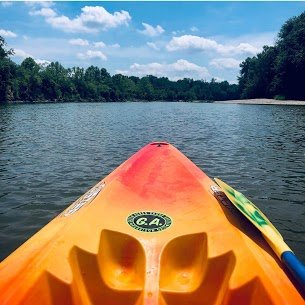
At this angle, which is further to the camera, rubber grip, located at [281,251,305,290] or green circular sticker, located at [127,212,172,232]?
green circular sticker, located at [127,212,172,232]

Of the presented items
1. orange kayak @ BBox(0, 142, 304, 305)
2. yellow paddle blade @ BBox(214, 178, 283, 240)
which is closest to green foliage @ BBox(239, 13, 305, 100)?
yellow paddle blade @ BBox(214, 178, 283, 240)

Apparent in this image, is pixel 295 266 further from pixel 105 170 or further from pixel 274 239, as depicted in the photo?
pixel 105 170

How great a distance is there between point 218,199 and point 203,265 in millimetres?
1368

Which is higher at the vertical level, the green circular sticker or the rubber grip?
the rubber grip

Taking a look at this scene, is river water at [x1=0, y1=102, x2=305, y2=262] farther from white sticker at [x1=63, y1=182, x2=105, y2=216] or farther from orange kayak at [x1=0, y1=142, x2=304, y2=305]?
orange kayak at [x1=0, y1=142, x2=304, y2=305]

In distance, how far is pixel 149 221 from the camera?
3510 mm

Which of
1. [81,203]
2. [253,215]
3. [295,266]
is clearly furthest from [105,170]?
[295,266]

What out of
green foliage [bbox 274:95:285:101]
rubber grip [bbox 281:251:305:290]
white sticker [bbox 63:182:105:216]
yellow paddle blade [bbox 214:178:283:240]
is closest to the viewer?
rubber grip [bbox 281:251:305:290]

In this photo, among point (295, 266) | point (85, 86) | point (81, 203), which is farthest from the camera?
point (85, 86)

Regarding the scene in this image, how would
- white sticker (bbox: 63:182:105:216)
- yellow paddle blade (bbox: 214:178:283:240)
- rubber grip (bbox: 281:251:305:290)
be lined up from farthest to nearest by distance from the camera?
white sticker (bbox: 63:182:105:216)
yellow paddle blade (bbox: 214:178:283:240)
rubber grip (bbox: 281:251:305:290)

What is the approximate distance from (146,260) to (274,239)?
1.20 m

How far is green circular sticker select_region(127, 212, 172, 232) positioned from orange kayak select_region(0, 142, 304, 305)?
1cm

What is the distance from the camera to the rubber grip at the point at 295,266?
2.43 metres

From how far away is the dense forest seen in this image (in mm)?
65062
